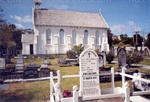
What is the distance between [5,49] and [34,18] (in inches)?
40.2

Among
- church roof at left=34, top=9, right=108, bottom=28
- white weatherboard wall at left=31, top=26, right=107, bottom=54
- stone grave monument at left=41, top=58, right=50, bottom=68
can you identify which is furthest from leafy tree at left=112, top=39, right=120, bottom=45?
stone grave monument at left=41, top=58, right=50, bottom=68

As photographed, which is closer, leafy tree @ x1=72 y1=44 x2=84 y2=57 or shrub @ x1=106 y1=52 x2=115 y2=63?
leafy tree @ x1=72 y1=44 x2=84 y2=57

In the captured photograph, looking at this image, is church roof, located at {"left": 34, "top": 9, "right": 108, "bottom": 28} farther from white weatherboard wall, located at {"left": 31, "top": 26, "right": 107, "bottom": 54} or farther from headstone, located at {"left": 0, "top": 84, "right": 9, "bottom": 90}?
headstone, located at {"left": 0, "top": 84, "right": 9, "bottom": 90}

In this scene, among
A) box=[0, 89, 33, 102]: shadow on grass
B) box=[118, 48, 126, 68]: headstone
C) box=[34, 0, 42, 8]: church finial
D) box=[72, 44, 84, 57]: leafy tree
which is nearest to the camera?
box=[0, 89, 33, 102]: shadow on grass

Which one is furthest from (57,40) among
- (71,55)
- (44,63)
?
(44,63)

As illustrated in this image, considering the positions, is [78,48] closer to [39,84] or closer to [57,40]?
[57,40]

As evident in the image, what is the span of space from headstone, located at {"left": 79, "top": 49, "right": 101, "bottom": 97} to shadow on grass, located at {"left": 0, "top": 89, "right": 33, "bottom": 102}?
1291 mm

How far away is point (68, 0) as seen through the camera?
3.58 meters

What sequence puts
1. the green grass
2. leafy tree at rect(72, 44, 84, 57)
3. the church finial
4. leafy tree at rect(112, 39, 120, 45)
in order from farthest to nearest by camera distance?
the green grass
leafy tree at rect(112, 39, 120, 45)
leafy tree at rect(72, 44, 84, 57)
the church finial

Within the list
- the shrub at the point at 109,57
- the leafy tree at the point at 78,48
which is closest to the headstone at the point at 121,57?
the shrub at the point at 109,57

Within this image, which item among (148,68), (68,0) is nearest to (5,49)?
(68,0)

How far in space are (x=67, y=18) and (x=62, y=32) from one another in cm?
41

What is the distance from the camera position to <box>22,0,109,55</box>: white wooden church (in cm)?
365

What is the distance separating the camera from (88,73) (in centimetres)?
305
